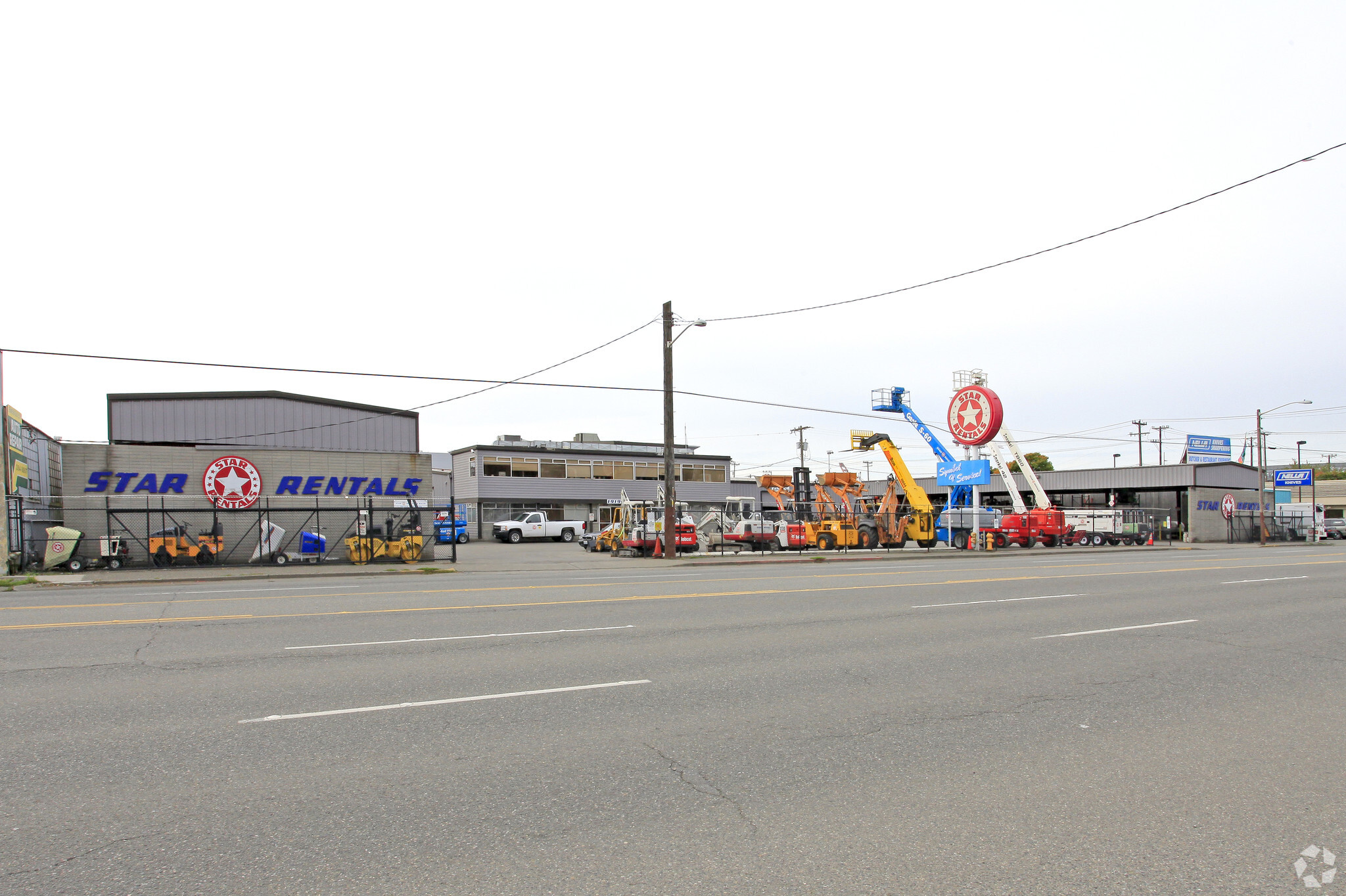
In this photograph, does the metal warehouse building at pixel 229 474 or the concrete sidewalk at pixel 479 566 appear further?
the metal warehouse building at pixel 229 474

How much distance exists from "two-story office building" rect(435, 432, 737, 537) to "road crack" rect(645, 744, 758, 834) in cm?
5234

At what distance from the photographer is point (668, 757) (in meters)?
5.64

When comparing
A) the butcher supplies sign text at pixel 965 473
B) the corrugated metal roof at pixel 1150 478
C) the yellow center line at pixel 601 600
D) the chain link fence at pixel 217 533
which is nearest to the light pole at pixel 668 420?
the chain link fence at pixel 217 533

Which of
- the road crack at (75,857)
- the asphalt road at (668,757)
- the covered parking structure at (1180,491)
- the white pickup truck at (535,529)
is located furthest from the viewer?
the covered parking structure at (1180,491)

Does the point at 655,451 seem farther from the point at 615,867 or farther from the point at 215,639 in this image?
the point at 615,867

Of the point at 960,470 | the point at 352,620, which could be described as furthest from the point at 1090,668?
the point at 960,470

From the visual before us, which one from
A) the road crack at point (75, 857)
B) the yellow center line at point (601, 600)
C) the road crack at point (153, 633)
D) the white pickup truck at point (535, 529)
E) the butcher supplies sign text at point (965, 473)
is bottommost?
the white pickup truck at point (535, 529)

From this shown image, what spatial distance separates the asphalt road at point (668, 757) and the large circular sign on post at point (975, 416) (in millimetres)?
30962

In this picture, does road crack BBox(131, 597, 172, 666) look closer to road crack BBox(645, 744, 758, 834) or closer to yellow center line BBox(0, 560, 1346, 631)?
yellow center line BBox(0, 560, 1346, 631)

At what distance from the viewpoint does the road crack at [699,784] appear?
4613 millimetres

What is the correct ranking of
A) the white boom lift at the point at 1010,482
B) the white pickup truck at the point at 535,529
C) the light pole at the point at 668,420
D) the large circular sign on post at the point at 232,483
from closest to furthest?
the large circular sign on post at the point at 232,483
the light pole at the point at 668,420
the white boom lift at the point at 1010,482
the white pickup truck at the point at 535,529

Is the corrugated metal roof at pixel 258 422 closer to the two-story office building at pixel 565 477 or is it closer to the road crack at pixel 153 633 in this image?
the two-story office building at pixel 565 477

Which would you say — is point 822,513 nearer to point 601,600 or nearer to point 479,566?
point 479,566

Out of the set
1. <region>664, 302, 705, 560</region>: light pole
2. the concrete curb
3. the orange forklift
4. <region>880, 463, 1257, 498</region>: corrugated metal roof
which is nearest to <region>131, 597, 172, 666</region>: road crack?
the concrete curb
